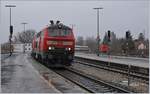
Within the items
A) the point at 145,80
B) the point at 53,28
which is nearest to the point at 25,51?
the point at 53,28

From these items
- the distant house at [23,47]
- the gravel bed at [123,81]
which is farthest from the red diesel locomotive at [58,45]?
the distant house at [23,47]

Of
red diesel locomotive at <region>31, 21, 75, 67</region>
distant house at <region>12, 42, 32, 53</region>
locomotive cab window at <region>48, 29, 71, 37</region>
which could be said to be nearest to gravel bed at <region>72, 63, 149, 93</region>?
red diesel locomotive at <region>31, 21, 75, 67</region>

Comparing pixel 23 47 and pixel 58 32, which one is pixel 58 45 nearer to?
pixel 58 32

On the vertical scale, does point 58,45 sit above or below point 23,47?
above

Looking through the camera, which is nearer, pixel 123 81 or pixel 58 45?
pixel 123 81

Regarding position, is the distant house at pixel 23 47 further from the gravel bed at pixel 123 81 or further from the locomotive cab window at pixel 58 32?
the gravel bed at pixel 123 81

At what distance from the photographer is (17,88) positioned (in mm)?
16094

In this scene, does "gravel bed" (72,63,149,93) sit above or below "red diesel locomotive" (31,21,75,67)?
below

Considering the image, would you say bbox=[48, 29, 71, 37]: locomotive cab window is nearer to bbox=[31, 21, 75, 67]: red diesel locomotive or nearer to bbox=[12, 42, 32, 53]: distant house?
bbox=[31, 21, 75, 67]: red diesel locomotive

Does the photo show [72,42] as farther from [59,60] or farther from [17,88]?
[17,88]

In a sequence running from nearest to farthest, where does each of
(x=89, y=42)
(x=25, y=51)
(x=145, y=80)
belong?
(x=145, y=80) → (x=25, y=51) → (x=89, y=42)

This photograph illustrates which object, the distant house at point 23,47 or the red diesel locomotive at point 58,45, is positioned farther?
the distant house at point 23,47

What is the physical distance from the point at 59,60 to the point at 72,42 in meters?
1.67

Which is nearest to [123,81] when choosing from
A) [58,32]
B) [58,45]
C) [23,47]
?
[58,45]
